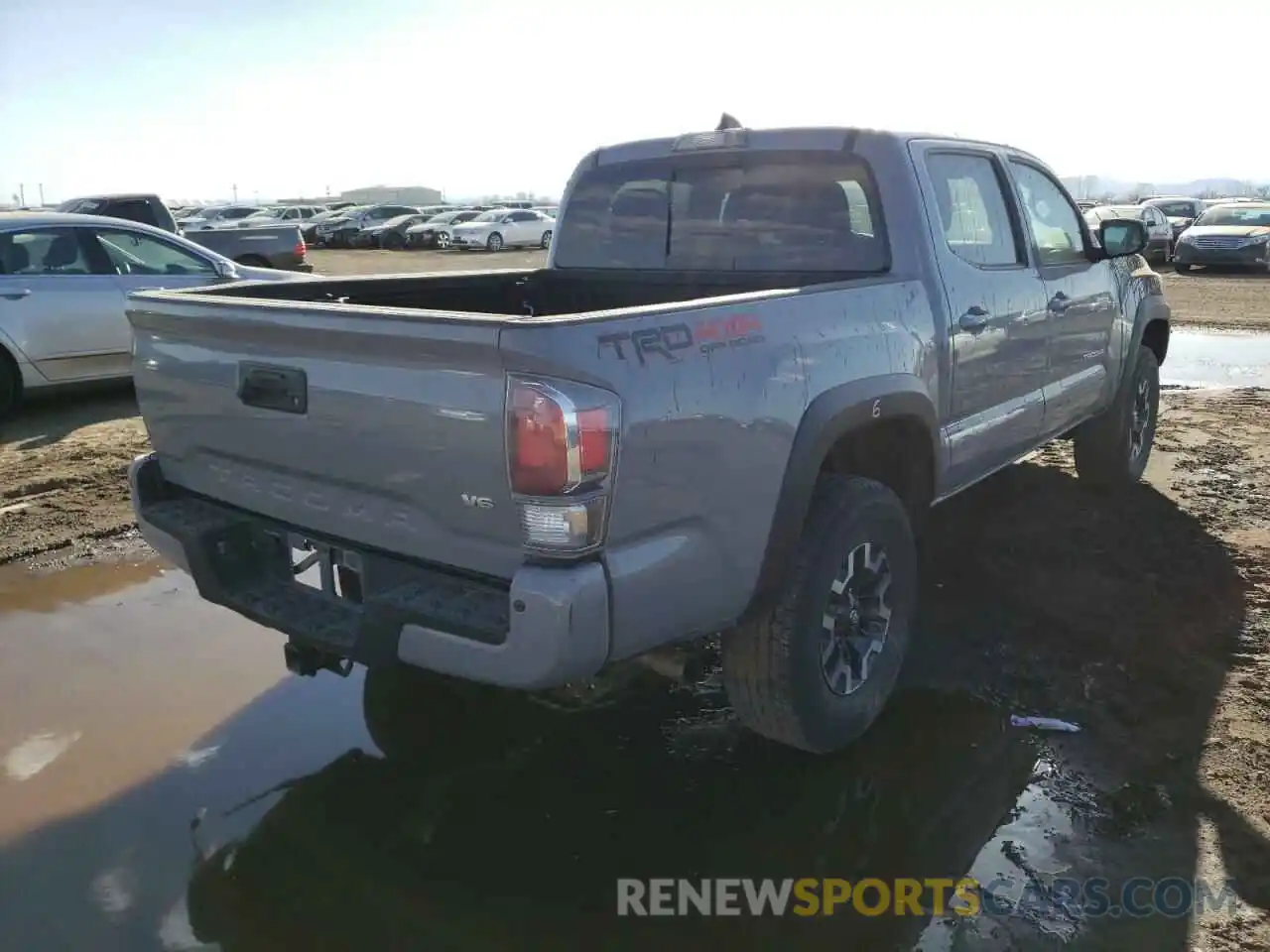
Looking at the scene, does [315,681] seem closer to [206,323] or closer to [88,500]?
[206,323]

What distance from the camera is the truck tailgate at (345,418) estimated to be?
2.51m

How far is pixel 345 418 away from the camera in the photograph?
108 inches

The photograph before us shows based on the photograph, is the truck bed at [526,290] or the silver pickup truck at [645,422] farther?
the truck bed at [526,290]

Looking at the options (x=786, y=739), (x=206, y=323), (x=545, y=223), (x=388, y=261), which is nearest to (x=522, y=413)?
(x=206, y=323)

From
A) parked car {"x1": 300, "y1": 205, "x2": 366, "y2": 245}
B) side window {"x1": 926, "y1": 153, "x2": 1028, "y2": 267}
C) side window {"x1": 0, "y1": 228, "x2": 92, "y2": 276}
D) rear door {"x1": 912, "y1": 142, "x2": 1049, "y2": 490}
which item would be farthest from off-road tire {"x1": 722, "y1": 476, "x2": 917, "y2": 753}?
parked car {"x1": 300, "y1": 205, "x2": 366, "y2": 245}

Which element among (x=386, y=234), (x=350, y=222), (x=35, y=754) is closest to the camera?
(x=35, y=754)

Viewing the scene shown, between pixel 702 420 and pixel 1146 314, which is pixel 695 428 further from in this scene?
pixel 1146 314

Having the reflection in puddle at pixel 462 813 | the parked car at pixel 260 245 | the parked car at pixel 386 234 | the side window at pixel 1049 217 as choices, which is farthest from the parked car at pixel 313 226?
the reflection in puddle at pixel 462 813

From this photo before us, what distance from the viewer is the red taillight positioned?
2377mm

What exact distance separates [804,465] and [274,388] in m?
1.49

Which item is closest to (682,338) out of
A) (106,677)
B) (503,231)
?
(106,677)

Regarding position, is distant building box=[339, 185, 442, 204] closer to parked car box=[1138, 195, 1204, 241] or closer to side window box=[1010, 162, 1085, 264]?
parked car box=[1138, 195, 1204, 241]

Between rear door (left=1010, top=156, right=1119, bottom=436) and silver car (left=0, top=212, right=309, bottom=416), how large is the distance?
562cm

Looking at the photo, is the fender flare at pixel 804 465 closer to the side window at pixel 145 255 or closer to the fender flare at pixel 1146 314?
the fender flare at pixel 1146 314
